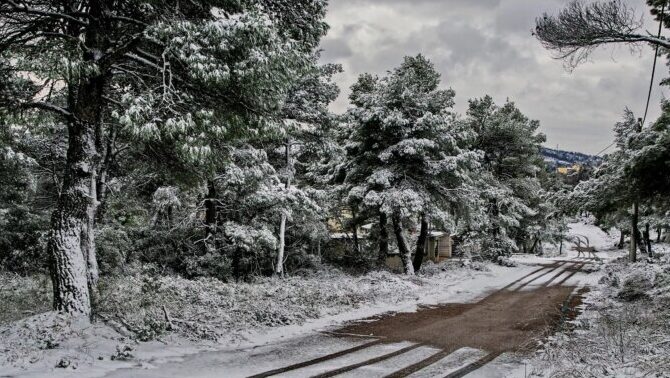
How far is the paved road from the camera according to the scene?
723cm

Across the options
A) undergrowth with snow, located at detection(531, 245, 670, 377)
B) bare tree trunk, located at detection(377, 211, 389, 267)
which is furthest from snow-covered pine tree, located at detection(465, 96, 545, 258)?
undergrowth with snow, located at detection(531, 245, 670, 377)

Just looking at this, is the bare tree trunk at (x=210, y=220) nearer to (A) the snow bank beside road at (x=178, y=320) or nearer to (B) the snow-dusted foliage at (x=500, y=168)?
(A) the snow bank beside road at (x=178, y=320)

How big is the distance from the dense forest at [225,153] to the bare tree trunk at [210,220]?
0.27ft

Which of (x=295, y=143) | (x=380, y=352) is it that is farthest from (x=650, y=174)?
(x=295, y=143)

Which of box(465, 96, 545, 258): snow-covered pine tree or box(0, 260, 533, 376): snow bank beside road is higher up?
box(465, 96, 545, 258): snow-covered pine tree

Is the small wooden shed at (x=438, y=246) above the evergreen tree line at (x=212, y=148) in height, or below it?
below

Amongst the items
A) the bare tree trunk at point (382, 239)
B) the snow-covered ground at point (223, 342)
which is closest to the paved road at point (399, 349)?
the snow-covered ground at point (223, 342)

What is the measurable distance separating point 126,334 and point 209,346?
1514mm

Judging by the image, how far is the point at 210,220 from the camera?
18.2 metres

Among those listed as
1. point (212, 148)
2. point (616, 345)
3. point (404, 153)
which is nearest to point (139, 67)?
point (212, 148)

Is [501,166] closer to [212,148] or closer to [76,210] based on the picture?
[212,148]

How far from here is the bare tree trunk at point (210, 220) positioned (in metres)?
17.6

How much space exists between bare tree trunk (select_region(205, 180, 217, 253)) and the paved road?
8.26 meters

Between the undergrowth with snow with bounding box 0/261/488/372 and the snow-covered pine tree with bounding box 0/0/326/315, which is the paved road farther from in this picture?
the snow-covered pine tree with bounding box 0/0/326/315
